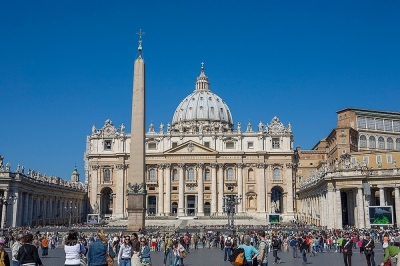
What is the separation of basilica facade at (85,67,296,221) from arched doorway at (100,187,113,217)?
2.05 ft

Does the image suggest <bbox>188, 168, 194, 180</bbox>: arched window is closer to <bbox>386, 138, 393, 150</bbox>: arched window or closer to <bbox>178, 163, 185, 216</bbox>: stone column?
<bbox>178, 163, 185, 216</bbox>: stone column

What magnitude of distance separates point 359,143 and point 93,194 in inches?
1673

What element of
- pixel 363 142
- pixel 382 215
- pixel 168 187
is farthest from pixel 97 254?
pixel 168 187

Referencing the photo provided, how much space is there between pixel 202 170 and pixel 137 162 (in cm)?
5220

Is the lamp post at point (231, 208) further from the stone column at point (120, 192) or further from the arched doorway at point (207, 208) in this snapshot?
the stone column at point (120, 192)

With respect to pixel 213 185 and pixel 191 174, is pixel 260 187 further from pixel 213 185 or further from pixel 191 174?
pixel 191 174

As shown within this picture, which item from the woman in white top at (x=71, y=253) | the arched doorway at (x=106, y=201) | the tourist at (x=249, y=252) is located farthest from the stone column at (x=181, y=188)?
the woman in white top at (x=71, y=253)

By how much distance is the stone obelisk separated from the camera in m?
27.2

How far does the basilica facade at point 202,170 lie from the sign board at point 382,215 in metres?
38.1

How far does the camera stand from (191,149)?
79.7m

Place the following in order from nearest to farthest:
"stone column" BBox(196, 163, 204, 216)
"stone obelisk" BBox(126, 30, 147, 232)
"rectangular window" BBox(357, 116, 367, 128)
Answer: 1. "stone obelisk" BBox(126, 30, 147, 232)
2. "rectangular window" BBox(357, 116, 367, 128)
3. "stone column" BBox(196, 163, 204, 216)

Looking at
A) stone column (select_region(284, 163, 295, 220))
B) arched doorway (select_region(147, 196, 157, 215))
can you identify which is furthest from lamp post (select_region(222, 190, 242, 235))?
arched doorway (select_region(147, 196, 157, 215))

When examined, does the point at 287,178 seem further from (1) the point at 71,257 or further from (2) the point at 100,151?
(1) the point at 71,257

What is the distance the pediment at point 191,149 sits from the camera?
260ft
